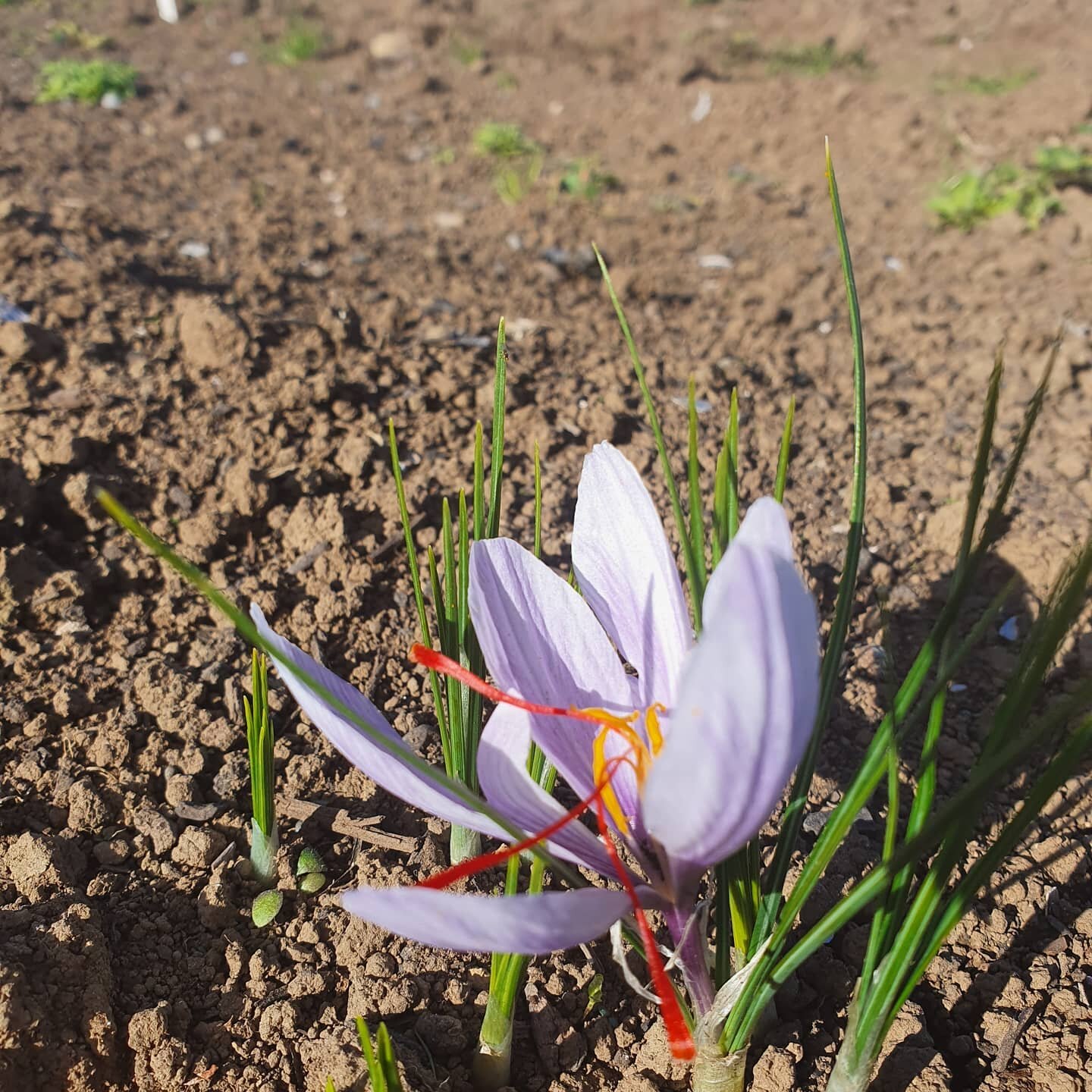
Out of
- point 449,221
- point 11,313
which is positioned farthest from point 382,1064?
point 449,221

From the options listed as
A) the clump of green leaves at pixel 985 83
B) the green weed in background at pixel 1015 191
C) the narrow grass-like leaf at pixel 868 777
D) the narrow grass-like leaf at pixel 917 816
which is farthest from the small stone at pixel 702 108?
the narrow grass-like leaf at pixel 868 777

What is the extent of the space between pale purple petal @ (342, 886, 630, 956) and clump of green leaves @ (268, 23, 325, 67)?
5469mm

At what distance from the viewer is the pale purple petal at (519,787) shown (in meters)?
0.84

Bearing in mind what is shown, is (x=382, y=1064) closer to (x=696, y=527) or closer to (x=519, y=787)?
(x=519, y=787)

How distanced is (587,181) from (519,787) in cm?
356

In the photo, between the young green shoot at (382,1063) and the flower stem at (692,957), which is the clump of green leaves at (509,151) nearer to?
the flower stem at (692,957)

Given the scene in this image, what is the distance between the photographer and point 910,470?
7.88ft

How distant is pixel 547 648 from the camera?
0.97 metres

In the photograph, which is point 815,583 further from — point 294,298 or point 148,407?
point 294,298

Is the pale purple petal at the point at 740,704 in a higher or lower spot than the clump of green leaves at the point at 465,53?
higher

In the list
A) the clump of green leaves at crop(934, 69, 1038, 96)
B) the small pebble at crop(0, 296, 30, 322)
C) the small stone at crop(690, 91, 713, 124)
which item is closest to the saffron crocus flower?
the small pebble at crop(0, 296, 30, 322)

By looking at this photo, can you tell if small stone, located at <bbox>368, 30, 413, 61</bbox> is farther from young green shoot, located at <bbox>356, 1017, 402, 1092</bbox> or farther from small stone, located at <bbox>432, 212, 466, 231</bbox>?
young green shoot, located at <bbox>356, 1017, 402, 1092</bbox>

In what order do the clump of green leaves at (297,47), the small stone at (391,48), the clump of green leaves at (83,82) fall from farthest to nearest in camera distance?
the small stone at (391,48) → the clump of green leaves at (297,47) → the clump of green leaves at (83,82)

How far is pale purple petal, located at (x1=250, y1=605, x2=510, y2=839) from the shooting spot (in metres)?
0.80
